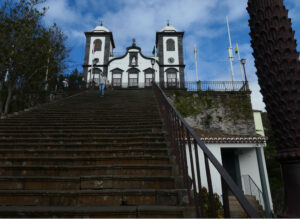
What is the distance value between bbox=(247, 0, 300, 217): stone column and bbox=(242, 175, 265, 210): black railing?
415 inches

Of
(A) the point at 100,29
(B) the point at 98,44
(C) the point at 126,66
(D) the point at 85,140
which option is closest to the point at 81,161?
(D) the point at 85,140

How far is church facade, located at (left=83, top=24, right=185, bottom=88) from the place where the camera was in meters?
28.5

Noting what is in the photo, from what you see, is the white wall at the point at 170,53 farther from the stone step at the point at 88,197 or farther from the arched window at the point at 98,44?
the stone step at the point at 88,197

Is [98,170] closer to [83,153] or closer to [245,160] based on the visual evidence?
[83,153]

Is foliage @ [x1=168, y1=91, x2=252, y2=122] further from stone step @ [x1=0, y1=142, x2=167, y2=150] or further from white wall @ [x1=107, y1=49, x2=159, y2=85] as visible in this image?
white wall @ [x1=107, y1=49, x2=159, y2=85]

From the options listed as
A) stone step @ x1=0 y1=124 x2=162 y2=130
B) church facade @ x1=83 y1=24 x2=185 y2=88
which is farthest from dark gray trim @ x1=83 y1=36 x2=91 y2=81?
stone step @ x1=0 y1=124 x2=162 y2=130

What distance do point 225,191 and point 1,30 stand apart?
12516 millimetres

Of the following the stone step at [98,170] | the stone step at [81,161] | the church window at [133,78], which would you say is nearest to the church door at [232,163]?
the stone step at [81,161]

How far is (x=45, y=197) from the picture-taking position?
114 inches

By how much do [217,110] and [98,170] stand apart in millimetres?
11565

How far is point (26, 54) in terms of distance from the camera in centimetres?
1094

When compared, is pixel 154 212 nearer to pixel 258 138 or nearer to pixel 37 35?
pixel 258 138

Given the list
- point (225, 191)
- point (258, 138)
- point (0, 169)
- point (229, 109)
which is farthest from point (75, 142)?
point (229, 109)

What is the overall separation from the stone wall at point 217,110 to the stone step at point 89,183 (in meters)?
10.2
